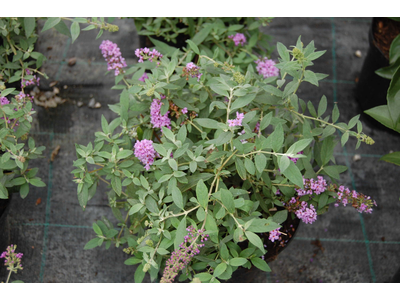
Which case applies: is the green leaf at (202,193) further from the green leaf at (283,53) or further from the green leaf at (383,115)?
the green leaf at (383,115)

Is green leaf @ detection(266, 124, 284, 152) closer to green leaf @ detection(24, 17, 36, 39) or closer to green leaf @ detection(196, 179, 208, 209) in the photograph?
green leaf @ detection(196, 179, 208, 209)

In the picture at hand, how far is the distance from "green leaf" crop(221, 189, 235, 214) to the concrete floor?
2.54 feet

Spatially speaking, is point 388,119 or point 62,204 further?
point 62,204

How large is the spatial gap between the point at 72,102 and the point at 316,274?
1.75 metres

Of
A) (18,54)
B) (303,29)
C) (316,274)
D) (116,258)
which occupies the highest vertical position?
(18,54)

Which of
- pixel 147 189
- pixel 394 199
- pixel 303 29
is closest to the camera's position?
pixel 147 189

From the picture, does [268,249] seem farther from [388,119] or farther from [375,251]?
[375,251]

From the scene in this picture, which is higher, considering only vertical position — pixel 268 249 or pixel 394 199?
pixel 268 249

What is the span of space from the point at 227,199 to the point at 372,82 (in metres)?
1.57

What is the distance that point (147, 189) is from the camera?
3.69 ft

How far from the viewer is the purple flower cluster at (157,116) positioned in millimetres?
1179

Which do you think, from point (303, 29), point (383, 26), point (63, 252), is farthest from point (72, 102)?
point (383, 26)

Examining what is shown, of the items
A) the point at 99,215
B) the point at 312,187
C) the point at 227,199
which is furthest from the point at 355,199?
the point at 99,215

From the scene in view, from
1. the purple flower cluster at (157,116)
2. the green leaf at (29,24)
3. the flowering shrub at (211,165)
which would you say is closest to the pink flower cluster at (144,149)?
the flowering shrub at (211,165)
